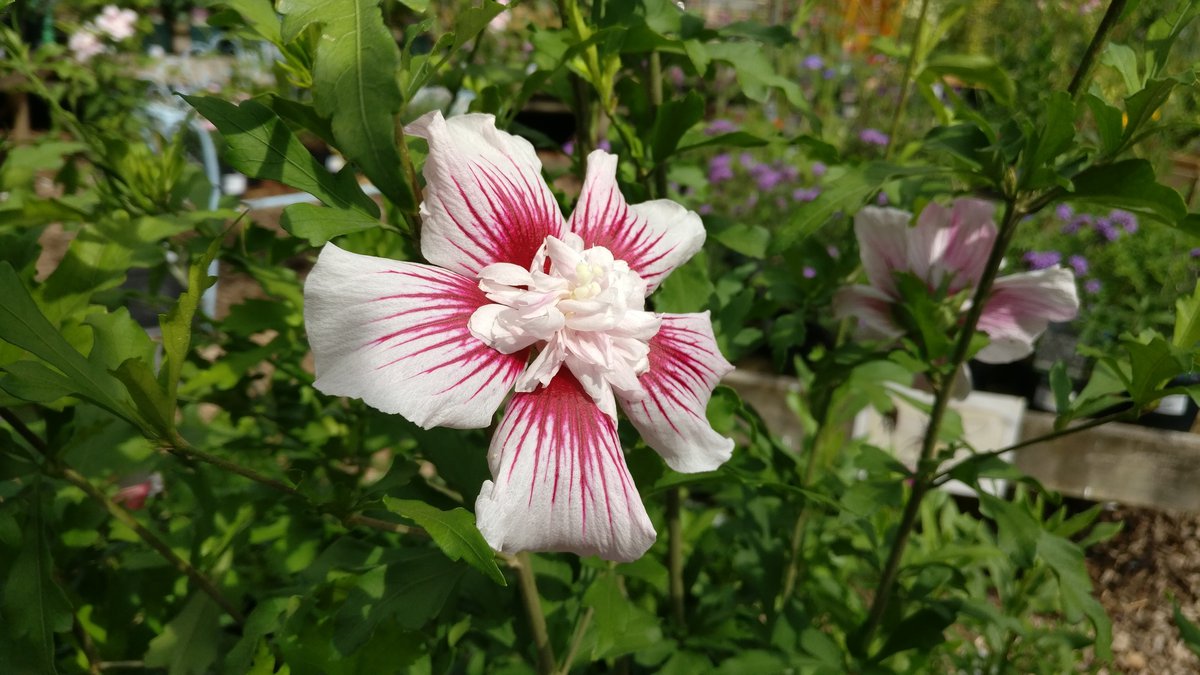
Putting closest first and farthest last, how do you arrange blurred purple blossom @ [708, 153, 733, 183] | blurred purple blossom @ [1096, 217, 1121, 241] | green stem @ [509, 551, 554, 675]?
green stem @ [509, 551, 554, 675], blurred purple blossom @ [1096, 217, 1121, 241], blurred purple blossom @ [708, 153, 733, 183]

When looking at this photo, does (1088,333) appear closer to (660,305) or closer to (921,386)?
(921,386)

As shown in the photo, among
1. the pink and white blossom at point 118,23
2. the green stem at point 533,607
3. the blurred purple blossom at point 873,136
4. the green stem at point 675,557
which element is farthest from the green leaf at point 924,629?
the pink and white blossom at point 118,23

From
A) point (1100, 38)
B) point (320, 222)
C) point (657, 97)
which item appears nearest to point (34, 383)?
point (320, 222)

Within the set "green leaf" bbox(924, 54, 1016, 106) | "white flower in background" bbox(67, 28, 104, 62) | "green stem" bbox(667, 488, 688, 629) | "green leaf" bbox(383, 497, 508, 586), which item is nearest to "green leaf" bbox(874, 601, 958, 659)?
"green stem" bbox(667, 488, 688, 629)

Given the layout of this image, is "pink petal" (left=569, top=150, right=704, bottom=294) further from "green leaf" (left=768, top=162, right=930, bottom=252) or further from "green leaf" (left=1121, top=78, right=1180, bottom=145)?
"green leaf" (left=1121, top=78, right=1180, bottom=145)

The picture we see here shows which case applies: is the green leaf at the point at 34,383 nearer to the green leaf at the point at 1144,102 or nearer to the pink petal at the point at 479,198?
the pink petal at the point at 479,198

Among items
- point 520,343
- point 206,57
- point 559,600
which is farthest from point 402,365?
point 206,57
